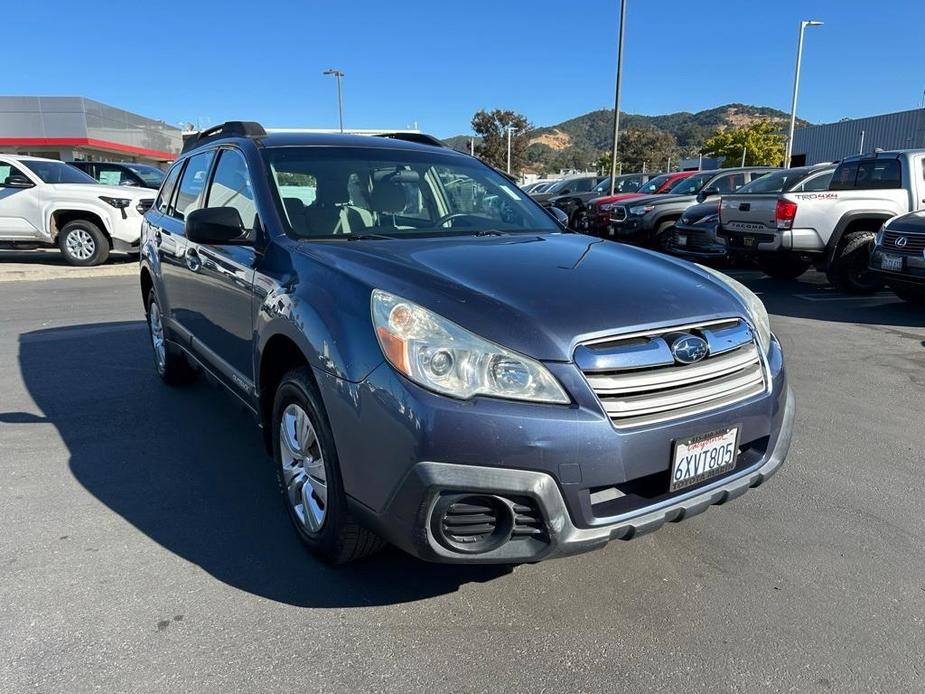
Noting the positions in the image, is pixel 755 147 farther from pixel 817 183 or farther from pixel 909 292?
pixel 909 292

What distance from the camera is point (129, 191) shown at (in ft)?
37.7

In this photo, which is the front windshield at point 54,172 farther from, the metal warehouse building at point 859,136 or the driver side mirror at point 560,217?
the metal warehouse building at point 859,136

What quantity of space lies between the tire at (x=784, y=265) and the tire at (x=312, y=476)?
29.2ft

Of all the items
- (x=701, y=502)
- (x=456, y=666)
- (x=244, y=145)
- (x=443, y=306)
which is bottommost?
(x=456, y=666)

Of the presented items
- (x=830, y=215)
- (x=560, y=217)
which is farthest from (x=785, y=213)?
(x=560, y=217)

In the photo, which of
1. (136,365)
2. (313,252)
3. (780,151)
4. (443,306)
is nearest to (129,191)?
(136,365)

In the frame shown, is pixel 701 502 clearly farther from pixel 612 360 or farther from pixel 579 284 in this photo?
pixel 579 284

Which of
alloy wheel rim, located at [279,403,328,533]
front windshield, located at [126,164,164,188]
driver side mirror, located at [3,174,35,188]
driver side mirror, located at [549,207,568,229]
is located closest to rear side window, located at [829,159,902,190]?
driver side mirror, located at [549,207,568,229]

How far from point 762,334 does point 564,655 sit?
1469 mm

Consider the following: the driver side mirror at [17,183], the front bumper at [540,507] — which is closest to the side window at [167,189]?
the front bumper at [540,507]

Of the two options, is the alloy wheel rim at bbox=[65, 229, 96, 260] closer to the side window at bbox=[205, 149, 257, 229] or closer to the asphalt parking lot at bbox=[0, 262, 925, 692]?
the asphalt parking lot at bbox=[0, 262, 925, 692]

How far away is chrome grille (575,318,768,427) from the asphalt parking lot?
78 cm

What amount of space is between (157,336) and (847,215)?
8368mm

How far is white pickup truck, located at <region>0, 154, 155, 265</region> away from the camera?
36.2 ft
